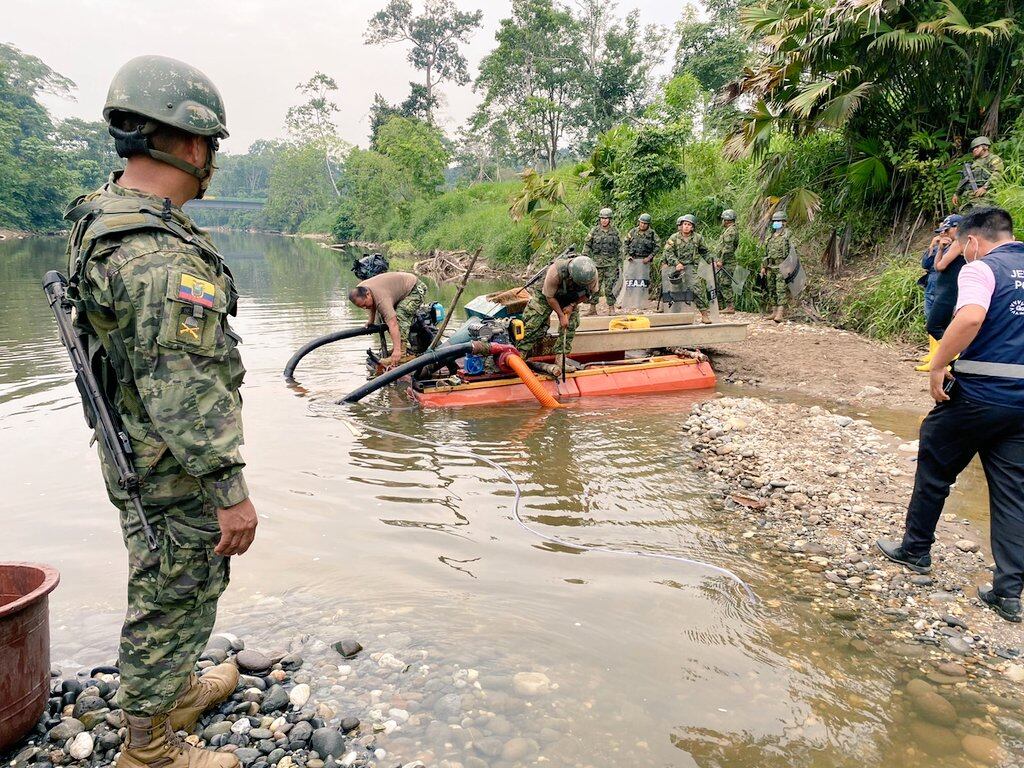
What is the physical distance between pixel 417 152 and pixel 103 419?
40.9m

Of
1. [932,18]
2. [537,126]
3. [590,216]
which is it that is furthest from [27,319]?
[537,126]

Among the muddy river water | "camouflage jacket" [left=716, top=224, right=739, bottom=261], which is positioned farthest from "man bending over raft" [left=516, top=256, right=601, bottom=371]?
"camouflage jacket" [left=716, top=224, right=739, bottom=261]

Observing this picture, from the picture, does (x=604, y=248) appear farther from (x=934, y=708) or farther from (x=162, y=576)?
(x=162, y=576)

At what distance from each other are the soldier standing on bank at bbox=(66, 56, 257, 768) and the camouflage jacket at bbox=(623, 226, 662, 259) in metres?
11.3

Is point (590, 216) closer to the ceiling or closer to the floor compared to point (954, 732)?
closer to the ceiling

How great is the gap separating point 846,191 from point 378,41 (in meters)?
45.1

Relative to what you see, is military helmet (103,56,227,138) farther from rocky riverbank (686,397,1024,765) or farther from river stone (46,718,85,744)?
rocky riverbank (686,397,1024,765)

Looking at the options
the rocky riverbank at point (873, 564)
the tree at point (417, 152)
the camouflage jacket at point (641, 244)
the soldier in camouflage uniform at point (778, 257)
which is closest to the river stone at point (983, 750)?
the rocky riverbank at point (873, 564)

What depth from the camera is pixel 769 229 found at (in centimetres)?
1332

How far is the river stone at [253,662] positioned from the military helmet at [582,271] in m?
5.20

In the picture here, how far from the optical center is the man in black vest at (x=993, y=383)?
11.2ft

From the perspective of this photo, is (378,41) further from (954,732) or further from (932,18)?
(954,732)

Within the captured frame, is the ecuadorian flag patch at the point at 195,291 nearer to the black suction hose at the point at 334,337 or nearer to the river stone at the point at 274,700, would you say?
the river stone at the point at 274,700

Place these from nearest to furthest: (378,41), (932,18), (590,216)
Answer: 1. (932,18)
2. (590,216)
3. (378,41)
